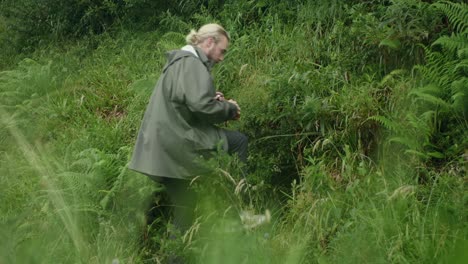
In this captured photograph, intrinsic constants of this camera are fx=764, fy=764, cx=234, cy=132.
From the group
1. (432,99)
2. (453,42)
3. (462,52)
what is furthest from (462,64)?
(432,99)

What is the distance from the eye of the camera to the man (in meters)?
5.88

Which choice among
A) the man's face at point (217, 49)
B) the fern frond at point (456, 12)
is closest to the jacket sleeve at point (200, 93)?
the man's face at point (217, 49)

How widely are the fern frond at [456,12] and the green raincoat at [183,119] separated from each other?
2.29 metres

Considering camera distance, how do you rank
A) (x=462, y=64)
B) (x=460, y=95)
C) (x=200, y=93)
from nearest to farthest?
(x=200, y=93) → (x=460, y=95) → (x=462, y=64)

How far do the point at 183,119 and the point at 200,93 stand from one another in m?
0.28

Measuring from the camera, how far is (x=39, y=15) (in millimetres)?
13922

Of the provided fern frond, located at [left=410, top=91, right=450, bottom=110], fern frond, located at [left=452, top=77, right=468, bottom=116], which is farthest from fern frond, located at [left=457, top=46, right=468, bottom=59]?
fern frond, located at [left=410, top=91, right=450, bottom=110]

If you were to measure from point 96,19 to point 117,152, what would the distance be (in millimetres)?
5558

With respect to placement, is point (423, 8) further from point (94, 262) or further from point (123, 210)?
point (94, 262)

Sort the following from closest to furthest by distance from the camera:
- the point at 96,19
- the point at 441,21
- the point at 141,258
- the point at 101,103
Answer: the point at 141,258, the point at 441,21, the point at 101,103, the point at 96,19

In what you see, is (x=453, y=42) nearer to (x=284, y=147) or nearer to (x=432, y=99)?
(x=432, y=99)

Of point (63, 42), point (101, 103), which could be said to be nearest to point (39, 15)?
point (63, 42)

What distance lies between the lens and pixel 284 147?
23.9 ft

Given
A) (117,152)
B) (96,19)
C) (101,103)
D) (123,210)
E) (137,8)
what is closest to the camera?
(123,210)
